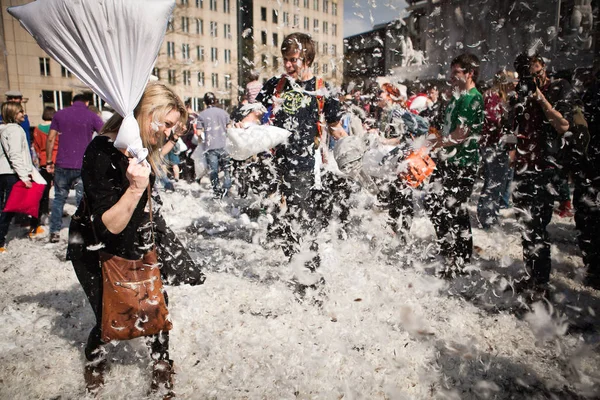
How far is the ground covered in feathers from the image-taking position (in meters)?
2.35

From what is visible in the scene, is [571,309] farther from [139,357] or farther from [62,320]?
[62,320]

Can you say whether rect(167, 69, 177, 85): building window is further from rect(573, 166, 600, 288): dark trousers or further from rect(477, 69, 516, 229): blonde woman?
rect(573, 166, 600, 288): dark trousers

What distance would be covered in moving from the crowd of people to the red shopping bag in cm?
14

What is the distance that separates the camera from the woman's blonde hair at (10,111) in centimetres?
497

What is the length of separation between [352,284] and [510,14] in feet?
45.3

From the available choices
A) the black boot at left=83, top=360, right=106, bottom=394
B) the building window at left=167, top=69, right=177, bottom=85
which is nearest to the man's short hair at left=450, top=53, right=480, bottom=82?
the black boot at left=83, top=360, right=106, bottom=394

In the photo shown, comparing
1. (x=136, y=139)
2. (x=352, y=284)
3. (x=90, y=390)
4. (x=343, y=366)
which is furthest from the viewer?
(x=352, y=284)

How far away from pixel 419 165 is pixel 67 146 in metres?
4.48

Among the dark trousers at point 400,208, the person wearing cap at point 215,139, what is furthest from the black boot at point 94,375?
the person wearing cap at point 215,139

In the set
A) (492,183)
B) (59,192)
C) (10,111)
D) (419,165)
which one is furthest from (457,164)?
(10,111)

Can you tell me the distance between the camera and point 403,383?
2352 mm

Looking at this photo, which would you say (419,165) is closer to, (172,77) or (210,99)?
(210,99)

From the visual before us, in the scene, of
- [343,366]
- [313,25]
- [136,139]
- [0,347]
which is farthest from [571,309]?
[313,25]

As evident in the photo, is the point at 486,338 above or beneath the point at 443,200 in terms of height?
beneath
